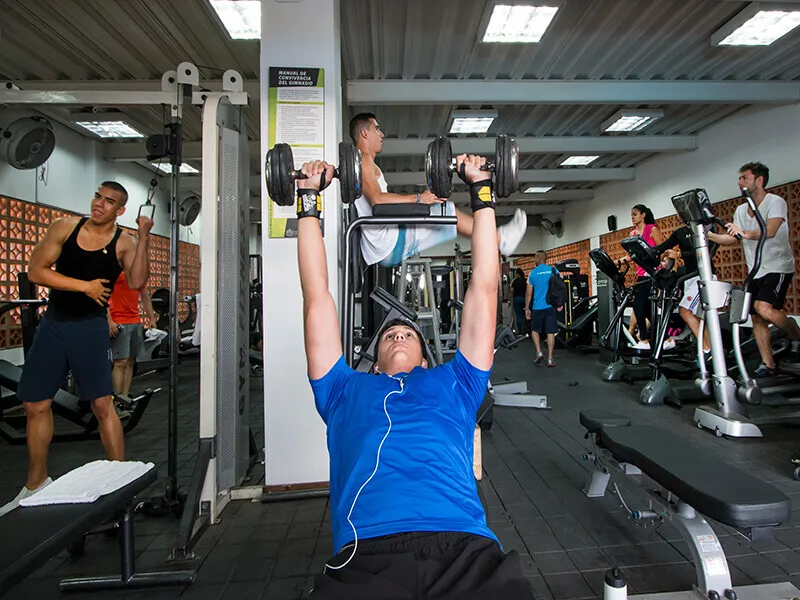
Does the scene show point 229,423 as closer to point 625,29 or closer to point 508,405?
point 508,405

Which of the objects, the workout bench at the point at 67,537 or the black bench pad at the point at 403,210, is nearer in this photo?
the workout bench at the point at 67,537

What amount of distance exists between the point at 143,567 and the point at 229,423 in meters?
0.63

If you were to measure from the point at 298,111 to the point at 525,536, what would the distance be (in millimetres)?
2315

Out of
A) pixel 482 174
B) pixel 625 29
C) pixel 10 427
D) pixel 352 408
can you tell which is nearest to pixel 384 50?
pixel 625 29

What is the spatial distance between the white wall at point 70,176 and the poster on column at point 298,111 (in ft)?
14.5

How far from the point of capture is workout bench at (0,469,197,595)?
0.99 m

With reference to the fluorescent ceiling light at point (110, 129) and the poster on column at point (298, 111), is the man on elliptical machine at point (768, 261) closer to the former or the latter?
the poster on column at point (298, 111)

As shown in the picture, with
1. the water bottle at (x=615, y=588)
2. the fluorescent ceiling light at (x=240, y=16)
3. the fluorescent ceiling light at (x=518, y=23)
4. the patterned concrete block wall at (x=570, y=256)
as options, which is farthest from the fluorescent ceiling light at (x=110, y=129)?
the patterned concrete block wall at (x=570, y=256)

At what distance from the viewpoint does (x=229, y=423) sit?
2.10 meters

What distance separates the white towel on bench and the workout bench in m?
0.02

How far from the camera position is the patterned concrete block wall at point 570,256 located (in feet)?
36.8

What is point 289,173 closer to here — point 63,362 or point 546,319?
point 63,362

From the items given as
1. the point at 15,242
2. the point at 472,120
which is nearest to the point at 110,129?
the point at 15,242

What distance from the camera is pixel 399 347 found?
1.40 meters
